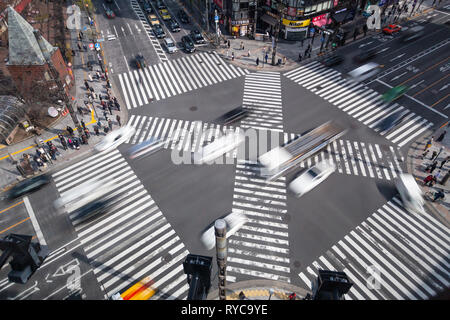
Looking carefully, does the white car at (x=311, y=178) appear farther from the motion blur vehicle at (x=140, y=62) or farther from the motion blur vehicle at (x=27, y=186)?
the motion blur vehicle at (x=140, y=62)

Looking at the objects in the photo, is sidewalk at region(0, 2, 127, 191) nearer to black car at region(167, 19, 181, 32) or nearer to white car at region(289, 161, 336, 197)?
black car at region(167, 19, 181, 32)

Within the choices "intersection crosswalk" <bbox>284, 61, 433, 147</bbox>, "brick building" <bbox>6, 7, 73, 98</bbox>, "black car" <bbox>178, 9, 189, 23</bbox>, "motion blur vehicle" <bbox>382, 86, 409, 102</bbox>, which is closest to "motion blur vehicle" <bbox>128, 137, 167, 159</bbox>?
"brick building" <bbox>6, 7, 73, 98</bbox>

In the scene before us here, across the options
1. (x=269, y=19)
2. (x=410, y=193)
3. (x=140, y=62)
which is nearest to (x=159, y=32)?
(x=140, y=62)

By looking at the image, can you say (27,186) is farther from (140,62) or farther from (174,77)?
(140,62)

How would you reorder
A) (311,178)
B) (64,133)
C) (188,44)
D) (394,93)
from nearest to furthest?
(311,178) < (64,133) < (394,93) < (188,44)

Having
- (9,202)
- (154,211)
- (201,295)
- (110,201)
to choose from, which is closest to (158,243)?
(154,211)

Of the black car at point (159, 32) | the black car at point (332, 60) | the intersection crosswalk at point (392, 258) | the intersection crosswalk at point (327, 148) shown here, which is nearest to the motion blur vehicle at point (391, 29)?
the black car at point (332, 60)
